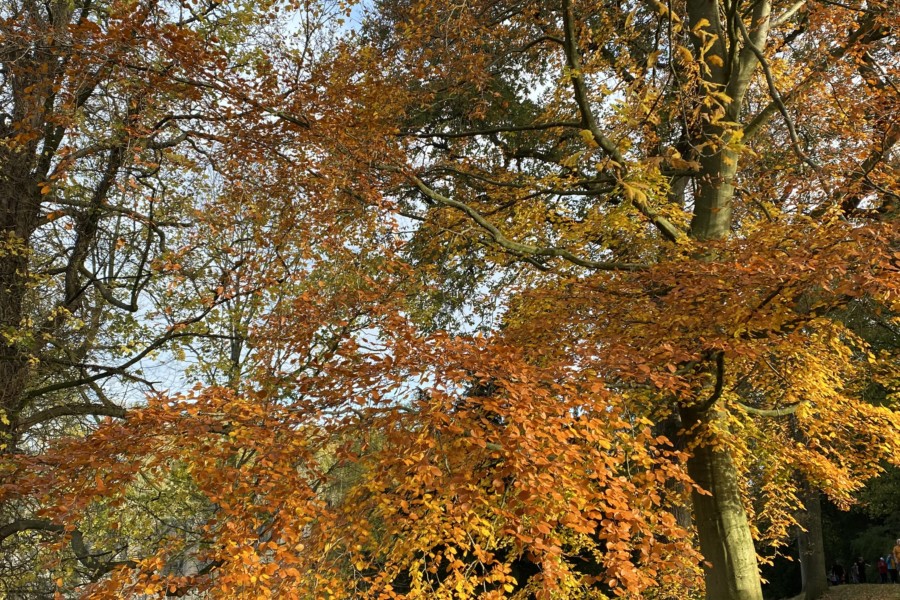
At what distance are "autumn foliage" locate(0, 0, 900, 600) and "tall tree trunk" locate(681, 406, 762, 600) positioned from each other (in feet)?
0.12

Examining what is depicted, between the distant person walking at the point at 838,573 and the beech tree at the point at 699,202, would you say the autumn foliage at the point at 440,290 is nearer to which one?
the beech tree at the point at 699,202

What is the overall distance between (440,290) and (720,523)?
589 cm

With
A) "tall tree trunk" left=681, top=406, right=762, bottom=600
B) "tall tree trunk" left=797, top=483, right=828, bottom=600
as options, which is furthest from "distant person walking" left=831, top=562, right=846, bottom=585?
"tall tree trunk" left=681, top=406, right=762, bottom=600

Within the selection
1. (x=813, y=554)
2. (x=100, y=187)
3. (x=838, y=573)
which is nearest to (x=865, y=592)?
(x=813, y=554)

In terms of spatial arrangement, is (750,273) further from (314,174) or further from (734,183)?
(314,174)

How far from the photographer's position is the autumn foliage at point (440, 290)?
15.2 ft

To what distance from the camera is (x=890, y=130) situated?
651 cm

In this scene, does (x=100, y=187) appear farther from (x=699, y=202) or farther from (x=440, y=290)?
(x=699, y=202)

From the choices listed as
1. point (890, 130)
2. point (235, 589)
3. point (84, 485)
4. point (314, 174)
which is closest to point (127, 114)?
point (314, 174)

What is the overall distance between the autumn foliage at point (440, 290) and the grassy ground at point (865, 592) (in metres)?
6.86

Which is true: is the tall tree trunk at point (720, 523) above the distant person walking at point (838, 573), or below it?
above

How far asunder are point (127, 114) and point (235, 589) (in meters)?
6.17

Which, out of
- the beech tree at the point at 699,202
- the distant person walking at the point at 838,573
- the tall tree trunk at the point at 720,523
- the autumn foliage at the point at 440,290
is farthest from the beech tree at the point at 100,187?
the distant person walking at the point at 838,573

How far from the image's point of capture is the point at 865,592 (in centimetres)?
1650
